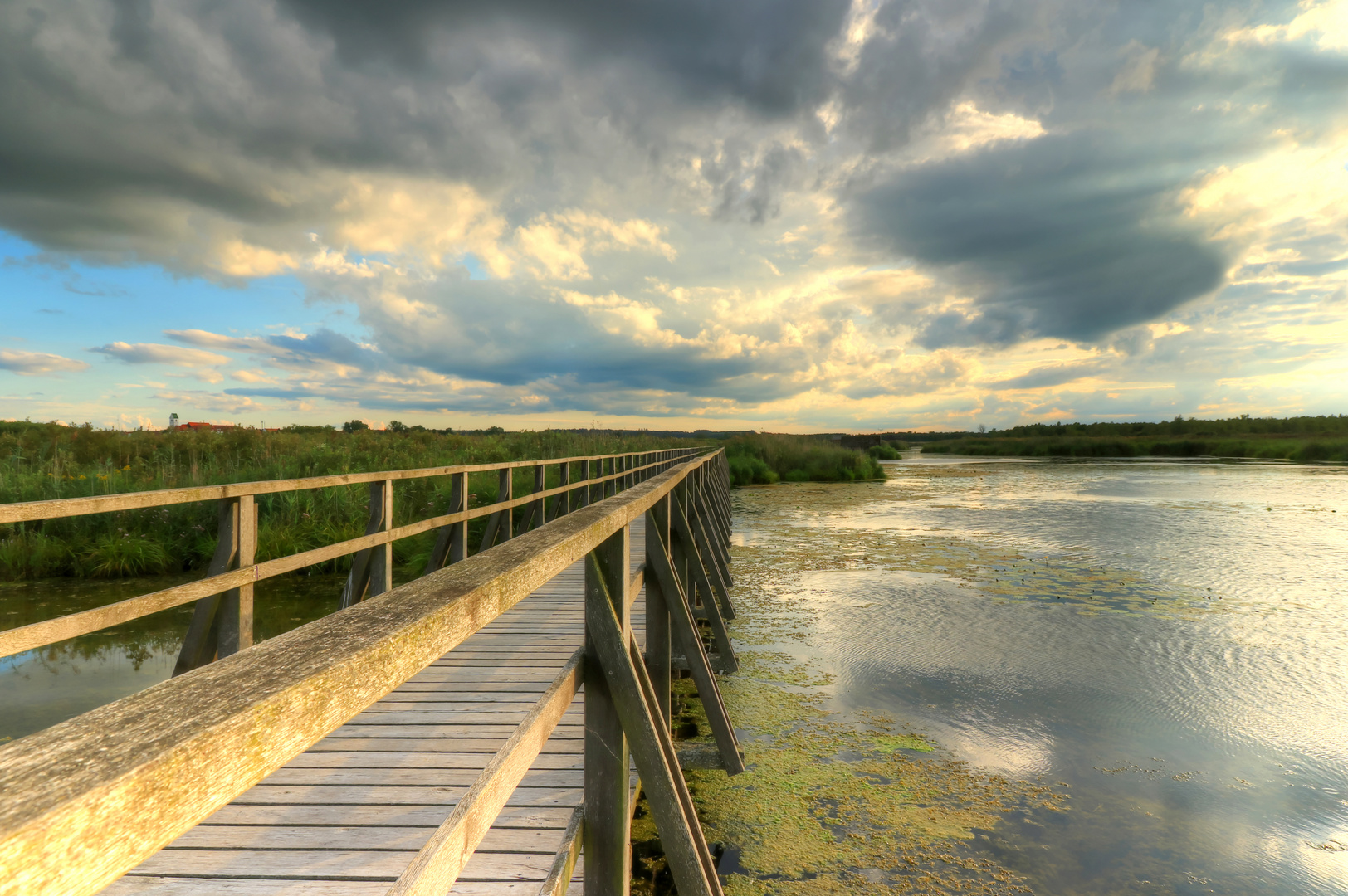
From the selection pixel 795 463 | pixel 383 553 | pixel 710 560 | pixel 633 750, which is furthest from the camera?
pixel 795 463

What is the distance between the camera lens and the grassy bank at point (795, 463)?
2952 centimetres

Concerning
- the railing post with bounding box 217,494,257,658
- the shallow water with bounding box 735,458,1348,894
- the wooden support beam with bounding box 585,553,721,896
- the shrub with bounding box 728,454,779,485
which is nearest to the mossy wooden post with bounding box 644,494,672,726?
the wooden support beam with bounding box 585,553,721,896

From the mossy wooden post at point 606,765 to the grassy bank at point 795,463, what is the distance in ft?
87.7

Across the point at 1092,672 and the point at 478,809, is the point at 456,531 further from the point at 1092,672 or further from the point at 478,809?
the point at 1092,672

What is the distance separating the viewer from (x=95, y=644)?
6.48 m

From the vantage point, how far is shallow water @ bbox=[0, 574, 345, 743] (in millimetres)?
4980

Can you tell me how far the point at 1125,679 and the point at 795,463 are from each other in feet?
87.2

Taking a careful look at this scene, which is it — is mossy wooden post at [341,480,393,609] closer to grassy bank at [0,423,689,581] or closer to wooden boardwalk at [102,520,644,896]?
wooden boardwalk at [102,520,644,896]

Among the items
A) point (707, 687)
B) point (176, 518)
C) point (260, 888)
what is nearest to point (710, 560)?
point (707, 687)

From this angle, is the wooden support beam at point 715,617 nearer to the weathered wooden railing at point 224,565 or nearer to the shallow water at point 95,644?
the weathered wooden railing at point 224,565

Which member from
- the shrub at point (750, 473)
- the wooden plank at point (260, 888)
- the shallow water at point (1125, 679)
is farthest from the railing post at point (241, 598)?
the shrub at point (750, 473)

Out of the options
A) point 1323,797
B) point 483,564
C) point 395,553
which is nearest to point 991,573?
point 1323,797

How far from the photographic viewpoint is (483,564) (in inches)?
45.7

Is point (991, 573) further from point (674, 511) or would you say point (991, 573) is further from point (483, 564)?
point (483, 564)
